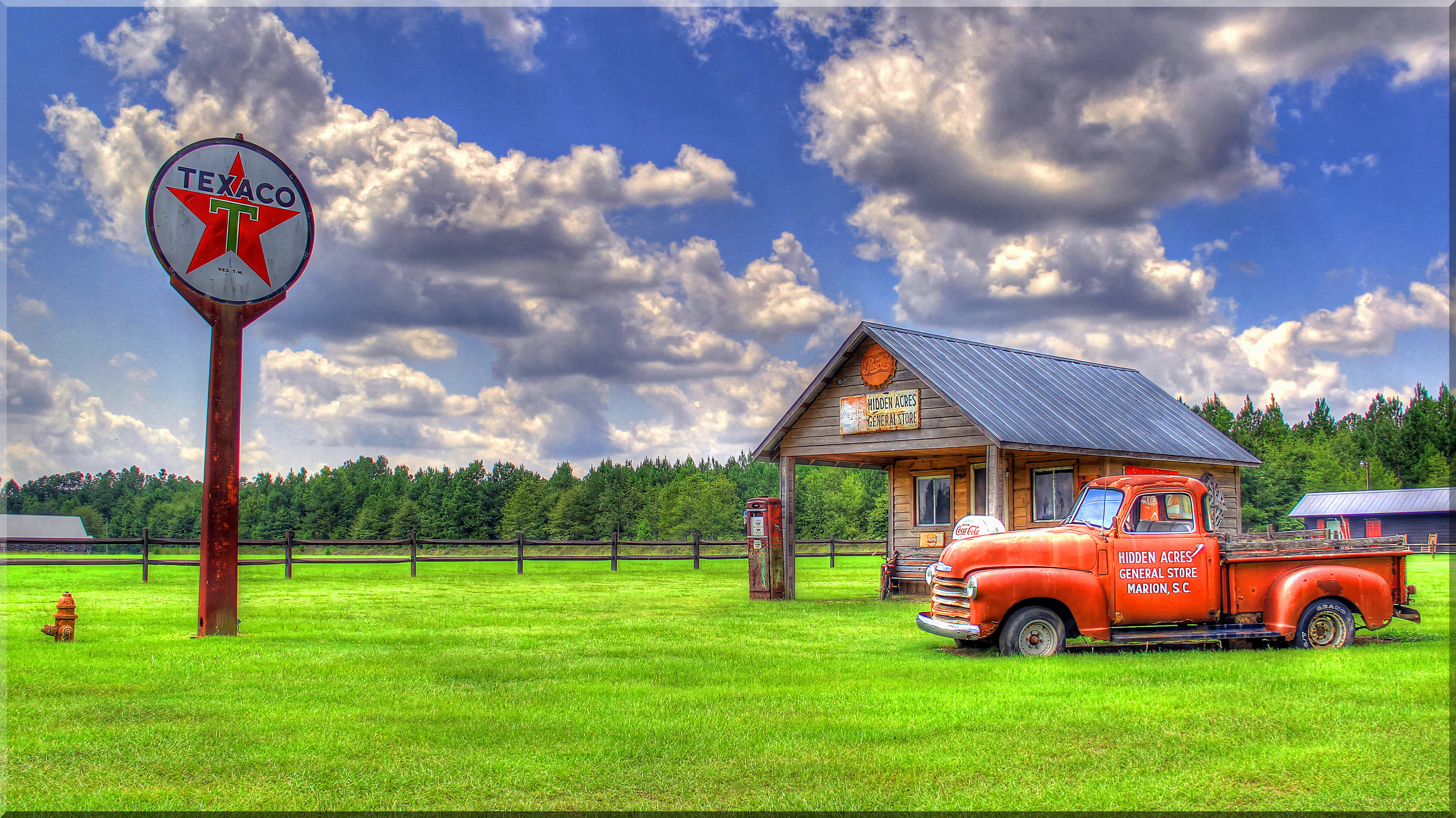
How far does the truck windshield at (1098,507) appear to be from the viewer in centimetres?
1245

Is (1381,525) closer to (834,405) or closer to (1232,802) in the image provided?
(834,405)

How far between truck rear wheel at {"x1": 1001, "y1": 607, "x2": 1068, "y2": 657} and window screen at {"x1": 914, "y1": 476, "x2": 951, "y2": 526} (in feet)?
38.7

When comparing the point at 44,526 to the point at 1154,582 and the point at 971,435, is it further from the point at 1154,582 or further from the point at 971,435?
the point at 1154,582

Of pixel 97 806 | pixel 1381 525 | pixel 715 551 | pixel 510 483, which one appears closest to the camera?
pixel 97 806

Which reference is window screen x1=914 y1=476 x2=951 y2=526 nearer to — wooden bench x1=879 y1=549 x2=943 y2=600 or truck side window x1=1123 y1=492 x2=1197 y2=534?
wooden bench x1=879 y1=549 x2=943 y2=600

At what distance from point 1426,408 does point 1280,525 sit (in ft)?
99.5

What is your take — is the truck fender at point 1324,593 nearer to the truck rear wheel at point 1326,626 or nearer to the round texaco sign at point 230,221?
the truck rear wheel at point 1326,626

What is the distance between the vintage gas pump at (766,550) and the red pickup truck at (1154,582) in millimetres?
9135

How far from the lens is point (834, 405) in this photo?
2244 centimetres

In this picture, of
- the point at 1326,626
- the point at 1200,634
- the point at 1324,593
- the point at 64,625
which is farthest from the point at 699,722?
the point at 64,625

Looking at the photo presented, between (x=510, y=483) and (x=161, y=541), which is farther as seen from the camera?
(x=510, y=483)

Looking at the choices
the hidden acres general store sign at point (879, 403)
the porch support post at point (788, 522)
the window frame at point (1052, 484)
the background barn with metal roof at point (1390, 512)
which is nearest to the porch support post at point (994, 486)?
the hidden acres general store sign at point (879, 403)

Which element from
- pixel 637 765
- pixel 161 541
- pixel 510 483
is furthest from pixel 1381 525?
pixel 510 483

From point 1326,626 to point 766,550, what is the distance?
1123 centimetres
